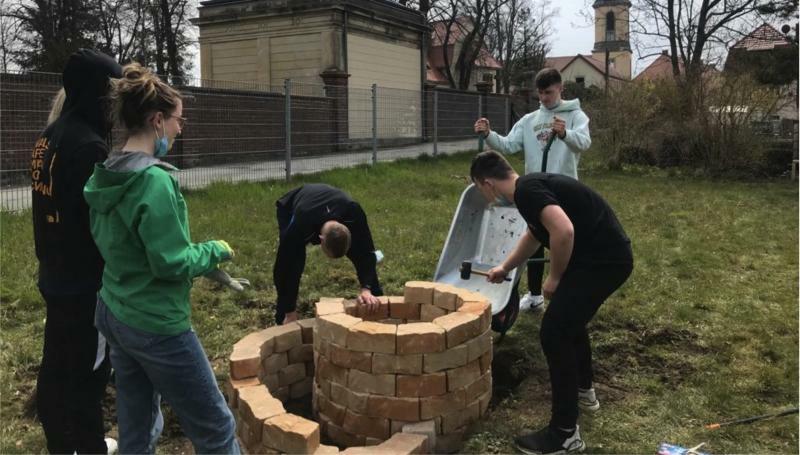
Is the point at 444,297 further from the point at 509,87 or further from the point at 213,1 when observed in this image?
the point at 509,87

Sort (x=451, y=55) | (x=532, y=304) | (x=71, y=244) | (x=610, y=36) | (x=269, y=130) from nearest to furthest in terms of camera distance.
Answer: (x=71, y=244) < (x=532, y=304) < (x=269, y=130) < (x=451, y=55) < (x=610, y=36)

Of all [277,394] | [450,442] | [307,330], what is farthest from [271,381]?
[450,442]

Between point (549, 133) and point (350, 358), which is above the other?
point (549, 133)

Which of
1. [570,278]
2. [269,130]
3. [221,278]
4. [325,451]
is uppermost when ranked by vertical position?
[269,130]

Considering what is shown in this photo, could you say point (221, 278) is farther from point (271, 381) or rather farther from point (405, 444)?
point (271, 381)

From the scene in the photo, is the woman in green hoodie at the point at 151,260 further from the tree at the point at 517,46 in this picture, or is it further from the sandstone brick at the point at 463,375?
the tree at the point at 517,46

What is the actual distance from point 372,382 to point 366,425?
239 mm

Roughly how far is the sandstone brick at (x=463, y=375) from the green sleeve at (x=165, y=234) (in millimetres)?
1592

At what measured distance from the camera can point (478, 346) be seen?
3.54m

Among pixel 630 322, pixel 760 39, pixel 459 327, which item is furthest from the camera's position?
pixel 760 39

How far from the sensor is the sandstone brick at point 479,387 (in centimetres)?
352

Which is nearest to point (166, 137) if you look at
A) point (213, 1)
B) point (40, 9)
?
point (213, 1)

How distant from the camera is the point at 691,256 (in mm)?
7293

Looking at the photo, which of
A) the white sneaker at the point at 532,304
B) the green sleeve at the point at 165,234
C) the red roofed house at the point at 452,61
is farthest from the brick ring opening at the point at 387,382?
the red roofed house at the point at 452,61
